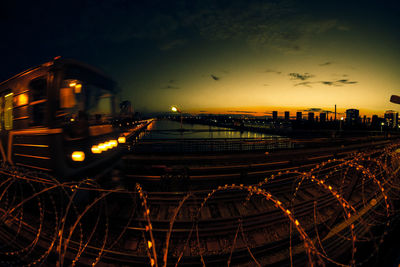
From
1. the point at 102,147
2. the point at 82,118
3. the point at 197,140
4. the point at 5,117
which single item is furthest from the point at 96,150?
the point at 197,140

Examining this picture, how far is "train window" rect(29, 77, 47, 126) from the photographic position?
4551 mm

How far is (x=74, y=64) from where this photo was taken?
194 inches

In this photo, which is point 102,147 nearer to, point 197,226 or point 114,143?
point 114,143

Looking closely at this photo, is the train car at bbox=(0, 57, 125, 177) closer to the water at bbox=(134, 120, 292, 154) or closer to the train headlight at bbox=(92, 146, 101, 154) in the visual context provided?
the train headlight at bbox=(92, 146, 101, 154)

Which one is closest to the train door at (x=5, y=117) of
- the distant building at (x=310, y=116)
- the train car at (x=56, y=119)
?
the train car at (x=56, y=119)

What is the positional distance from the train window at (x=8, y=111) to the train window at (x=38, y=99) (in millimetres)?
1604

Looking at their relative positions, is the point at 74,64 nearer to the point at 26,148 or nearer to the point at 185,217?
the point at 26,148

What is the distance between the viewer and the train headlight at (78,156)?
4.79m

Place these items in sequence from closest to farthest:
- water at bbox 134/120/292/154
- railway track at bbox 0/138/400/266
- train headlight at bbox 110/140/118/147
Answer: railway track at bbox 0/138/400/266, train headlight at bbox 110/140/118/147, water at bbox 134/120/292/154

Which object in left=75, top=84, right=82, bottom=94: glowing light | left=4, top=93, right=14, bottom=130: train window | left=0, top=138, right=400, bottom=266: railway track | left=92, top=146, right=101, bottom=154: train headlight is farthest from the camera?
left=4, top=93, right=14, bottom=130: train window

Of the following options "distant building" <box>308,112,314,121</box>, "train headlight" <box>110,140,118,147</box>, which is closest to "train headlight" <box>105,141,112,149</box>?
"train headlight" <box>110,140,118,147</box>

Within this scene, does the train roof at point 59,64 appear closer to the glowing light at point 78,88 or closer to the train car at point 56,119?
the train car at point 56,119

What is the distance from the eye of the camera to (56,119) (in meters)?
4.46

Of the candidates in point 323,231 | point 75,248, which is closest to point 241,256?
point 323,231
